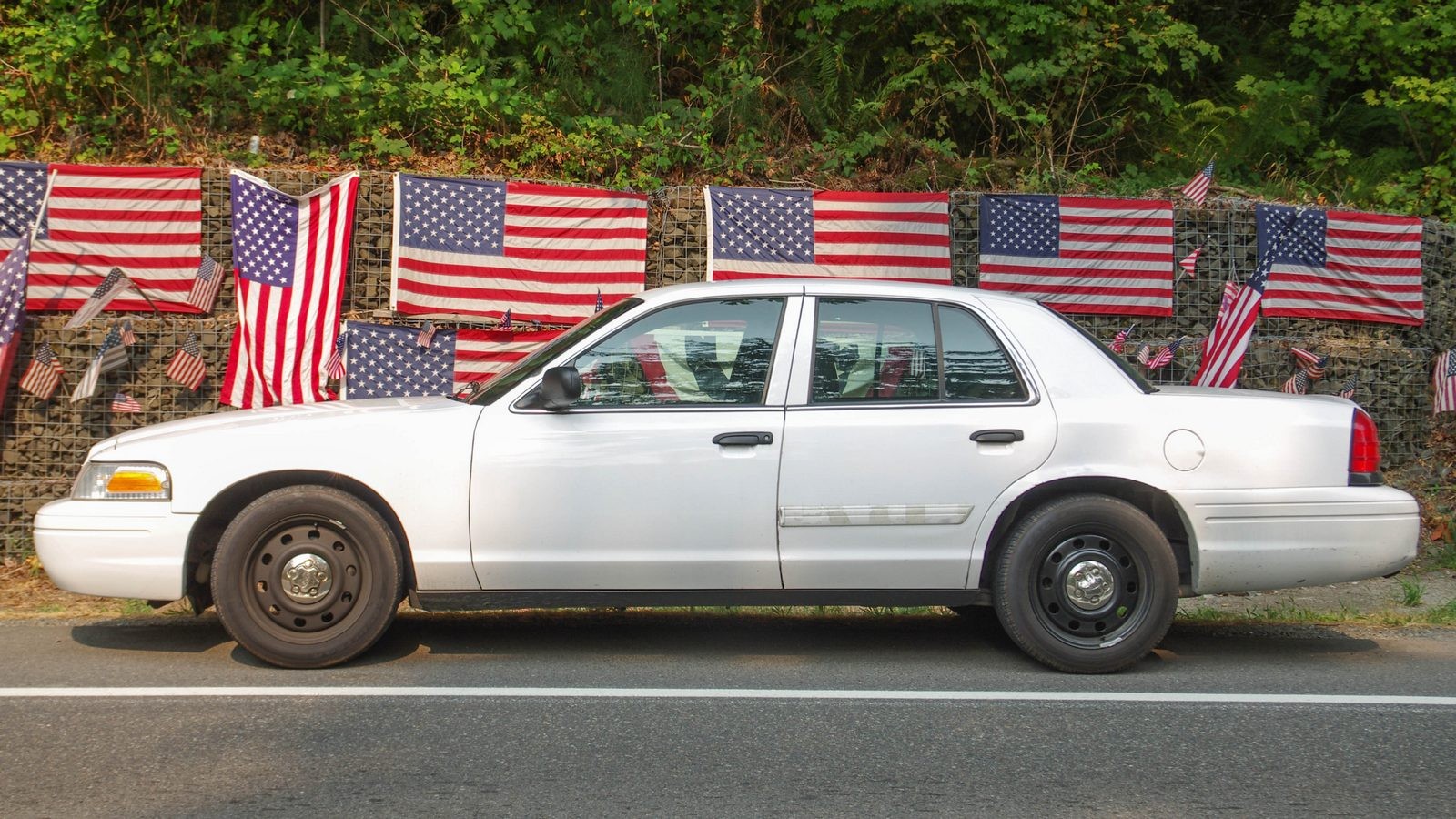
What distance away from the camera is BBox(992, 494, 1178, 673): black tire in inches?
222

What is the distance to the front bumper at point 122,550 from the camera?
543 centimetres

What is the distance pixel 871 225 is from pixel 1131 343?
2277 millimetres

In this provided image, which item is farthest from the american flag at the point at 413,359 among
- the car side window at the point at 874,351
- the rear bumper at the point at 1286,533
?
the rear bumper at the point at 1286,533

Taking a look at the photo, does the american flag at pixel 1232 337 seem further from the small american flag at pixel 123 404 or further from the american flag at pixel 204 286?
the small american flag at pixel 123 404

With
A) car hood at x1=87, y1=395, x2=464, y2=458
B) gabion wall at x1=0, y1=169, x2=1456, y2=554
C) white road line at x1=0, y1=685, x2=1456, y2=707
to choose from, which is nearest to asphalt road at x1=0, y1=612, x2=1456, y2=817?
white road line at x1=0, y1=685, x2=1456, y2=707

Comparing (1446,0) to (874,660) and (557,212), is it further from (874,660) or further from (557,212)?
(874,660)

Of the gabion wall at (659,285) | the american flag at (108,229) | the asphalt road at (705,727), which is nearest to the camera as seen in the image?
the asphalt road at (705,727)

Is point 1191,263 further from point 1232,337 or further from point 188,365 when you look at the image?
point 188,365

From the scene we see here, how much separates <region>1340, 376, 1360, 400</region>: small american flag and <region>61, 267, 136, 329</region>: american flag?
9.02m

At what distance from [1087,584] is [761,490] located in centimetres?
148

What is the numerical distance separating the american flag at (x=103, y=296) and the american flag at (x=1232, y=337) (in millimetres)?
7971

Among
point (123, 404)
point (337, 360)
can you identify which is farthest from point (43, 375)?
point (337, 360)

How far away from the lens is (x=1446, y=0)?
43.7 feet

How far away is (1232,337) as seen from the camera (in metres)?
10.1
